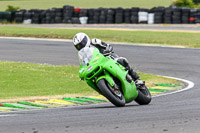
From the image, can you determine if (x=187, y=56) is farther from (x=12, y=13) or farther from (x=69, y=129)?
(x=12, y=13)

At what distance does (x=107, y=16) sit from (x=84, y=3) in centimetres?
2401

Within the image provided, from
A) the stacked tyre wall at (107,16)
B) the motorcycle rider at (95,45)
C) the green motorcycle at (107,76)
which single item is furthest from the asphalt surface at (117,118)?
the stacked tyre wall at (107,16)

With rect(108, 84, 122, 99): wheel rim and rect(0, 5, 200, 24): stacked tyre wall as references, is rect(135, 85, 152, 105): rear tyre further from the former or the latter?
rect(0, 5, 200, 24): stacked tyre wall

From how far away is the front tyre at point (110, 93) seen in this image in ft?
27.9

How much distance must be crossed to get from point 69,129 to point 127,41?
21341 mm

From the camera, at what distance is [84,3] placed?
65.2m

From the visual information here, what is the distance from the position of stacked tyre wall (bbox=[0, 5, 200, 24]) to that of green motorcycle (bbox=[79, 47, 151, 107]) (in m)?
30.5

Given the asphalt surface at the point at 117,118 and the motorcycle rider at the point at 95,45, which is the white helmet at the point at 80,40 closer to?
the motorcycle rider at the point at 95,45

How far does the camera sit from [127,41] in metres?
27.6

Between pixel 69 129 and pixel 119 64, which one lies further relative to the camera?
pixel 119 64

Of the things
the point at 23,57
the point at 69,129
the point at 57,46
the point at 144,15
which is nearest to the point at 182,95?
the point at 69,129

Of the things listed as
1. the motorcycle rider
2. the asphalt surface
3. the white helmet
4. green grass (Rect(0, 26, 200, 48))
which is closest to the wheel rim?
the asphalt surface

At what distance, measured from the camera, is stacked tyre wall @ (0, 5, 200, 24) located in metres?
39.4

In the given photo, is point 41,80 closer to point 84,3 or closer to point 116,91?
point 116,91
